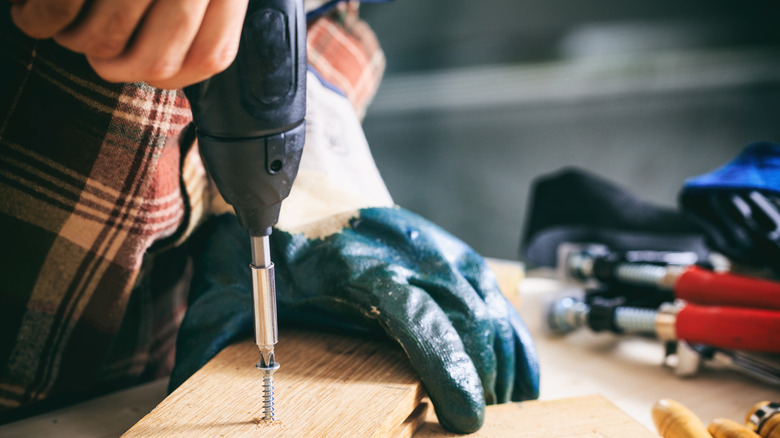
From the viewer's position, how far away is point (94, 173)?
1.41 ft

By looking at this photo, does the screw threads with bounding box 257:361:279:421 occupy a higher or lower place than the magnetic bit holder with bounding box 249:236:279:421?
lower

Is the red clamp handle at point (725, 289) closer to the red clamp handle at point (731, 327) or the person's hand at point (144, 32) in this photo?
the red clamp handle at point (731, 327)

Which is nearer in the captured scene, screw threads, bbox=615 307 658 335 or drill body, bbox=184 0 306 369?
drill body, bbox=184 0 306 369

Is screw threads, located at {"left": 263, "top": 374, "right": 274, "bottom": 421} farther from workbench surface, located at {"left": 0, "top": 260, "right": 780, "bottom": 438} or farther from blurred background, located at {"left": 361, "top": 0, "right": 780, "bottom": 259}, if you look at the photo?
blurred background, located at {"left": 361, "top": 0, "right": 780, "bottom": 259}

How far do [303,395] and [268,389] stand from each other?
44 mm

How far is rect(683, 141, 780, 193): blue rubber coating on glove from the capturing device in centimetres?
63

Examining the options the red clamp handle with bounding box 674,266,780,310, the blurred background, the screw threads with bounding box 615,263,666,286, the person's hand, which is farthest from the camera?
the blurred background

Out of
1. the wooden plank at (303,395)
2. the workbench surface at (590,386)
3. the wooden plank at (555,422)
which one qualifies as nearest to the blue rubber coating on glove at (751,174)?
the workbench surface at (590,386)

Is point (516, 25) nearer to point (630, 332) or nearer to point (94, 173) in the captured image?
point (630, 332)

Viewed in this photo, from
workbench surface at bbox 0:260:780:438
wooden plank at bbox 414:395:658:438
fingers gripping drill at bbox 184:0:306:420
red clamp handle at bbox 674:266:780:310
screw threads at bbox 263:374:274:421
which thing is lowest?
workbench surface at bbox 0:260:780:438

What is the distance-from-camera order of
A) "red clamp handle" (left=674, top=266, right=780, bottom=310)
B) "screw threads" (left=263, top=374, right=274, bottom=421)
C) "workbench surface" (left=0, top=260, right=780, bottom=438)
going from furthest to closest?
"red clamp handle" (left=674, top=266, right=780, bottom=310)
"workbench surface" (left=0, top=260, right=780, bottom=438)
"screw threads" (left=263, top=374, right=274, bottom=421)

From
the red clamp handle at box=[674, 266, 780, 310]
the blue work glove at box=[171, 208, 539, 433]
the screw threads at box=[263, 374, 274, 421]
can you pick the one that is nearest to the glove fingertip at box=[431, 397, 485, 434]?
the blue work glove at box=[171, 208, 539, 433]

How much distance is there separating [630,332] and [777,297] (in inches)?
6.3

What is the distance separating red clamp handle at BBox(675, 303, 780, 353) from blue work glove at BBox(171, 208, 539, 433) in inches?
9.5
